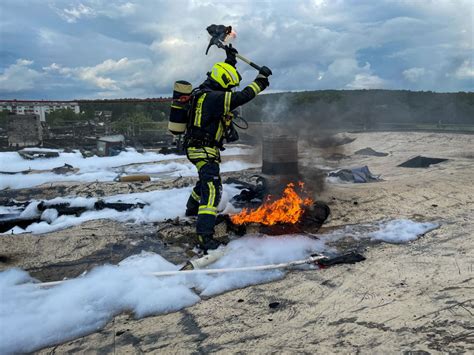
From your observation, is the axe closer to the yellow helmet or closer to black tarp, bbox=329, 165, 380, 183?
the yellow helmet

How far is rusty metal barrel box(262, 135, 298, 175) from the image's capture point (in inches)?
296

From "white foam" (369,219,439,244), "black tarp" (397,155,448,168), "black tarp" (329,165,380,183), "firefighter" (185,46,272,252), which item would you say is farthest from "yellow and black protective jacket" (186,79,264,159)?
"black tarp" (397,155,448,168)

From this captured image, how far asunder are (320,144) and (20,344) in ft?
28.9

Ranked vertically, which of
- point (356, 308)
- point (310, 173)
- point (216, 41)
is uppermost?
point (216, 41)

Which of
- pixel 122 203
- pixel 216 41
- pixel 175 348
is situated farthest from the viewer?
pixel 122 203

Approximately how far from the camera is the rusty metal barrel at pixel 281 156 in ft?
24.7

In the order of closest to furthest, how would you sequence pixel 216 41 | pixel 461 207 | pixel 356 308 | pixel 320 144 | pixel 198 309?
pixel 356 308, pixel 198 309, pixel 216 41, pixel 461 207, pixel 320 144

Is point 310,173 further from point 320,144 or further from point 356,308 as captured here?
point 356,308

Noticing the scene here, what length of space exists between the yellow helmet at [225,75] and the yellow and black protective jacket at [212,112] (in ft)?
0.27

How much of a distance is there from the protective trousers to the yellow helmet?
943 millimetres

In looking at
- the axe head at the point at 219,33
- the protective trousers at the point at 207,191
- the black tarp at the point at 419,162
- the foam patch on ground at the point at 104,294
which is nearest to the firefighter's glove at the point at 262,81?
the axe head at the point at 219,33

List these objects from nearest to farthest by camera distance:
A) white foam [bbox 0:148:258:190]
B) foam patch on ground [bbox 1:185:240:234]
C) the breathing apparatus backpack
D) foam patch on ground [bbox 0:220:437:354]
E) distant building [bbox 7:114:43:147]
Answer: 1. foam patch on ground [bbox 0:220:437:354]
2. the breathing apparatus backpack
3. foam patch on ground [bbox 1:185:240:234]
4. white foam [bbox 0:148:258:190]
5. distant building [bbox 7:114:43:147]

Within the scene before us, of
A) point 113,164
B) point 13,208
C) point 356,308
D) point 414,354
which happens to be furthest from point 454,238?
point 113,164

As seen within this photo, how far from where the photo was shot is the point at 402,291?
318cm
